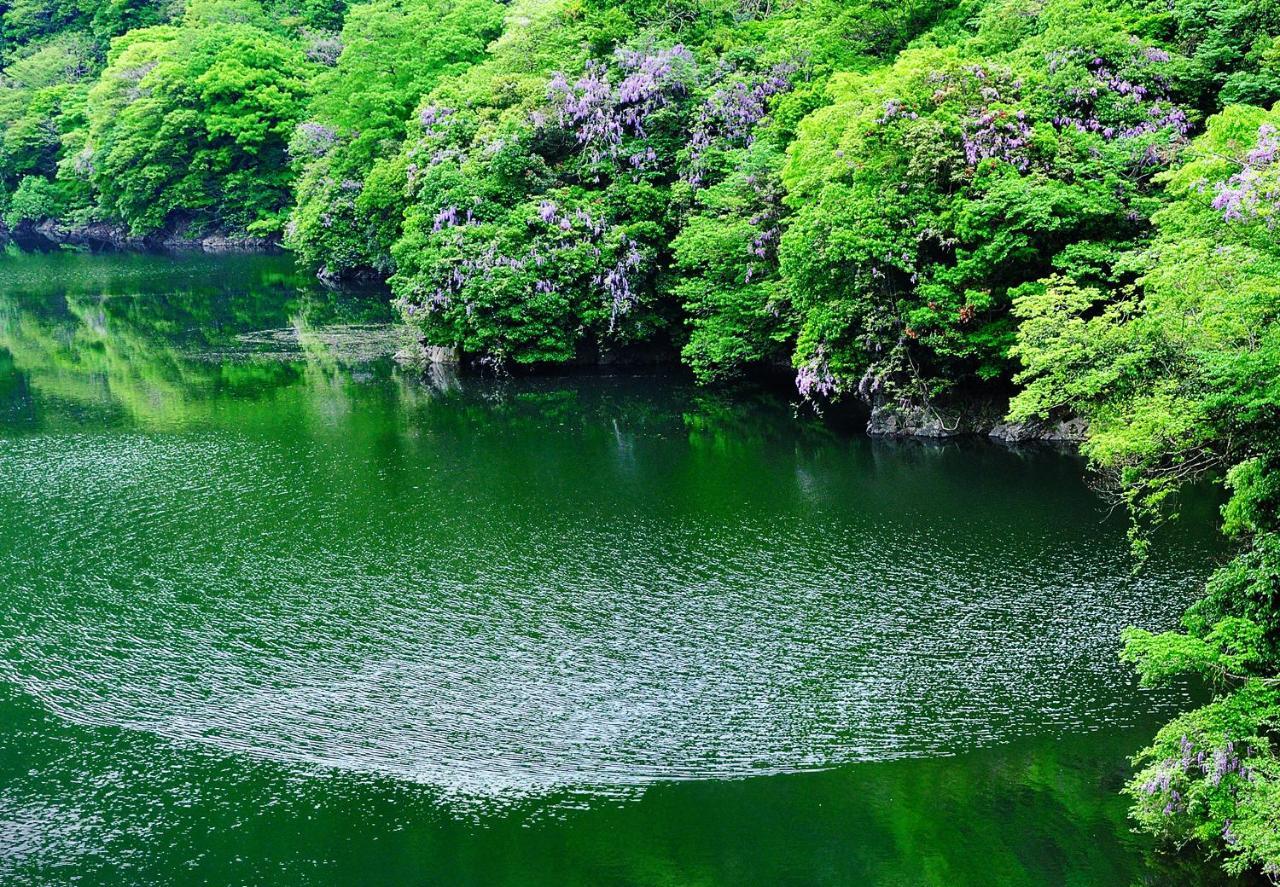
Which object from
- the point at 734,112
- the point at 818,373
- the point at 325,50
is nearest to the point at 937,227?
the point at 818,373

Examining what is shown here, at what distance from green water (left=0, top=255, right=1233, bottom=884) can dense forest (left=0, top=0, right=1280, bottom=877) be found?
1607 mm

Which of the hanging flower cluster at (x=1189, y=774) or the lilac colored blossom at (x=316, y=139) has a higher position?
the lilac colored blossom at (x=316, y=139)

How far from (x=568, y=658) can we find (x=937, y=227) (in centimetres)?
1217

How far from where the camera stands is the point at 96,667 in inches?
610

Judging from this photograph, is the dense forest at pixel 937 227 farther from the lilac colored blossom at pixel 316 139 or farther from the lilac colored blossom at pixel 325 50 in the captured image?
the lilac colored blossom at pixel 325 50

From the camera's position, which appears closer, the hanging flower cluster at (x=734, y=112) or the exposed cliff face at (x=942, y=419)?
the exposed cliff face at (x=942, y=419)

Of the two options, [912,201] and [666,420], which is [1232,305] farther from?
[666,420]

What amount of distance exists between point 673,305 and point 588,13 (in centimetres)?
910

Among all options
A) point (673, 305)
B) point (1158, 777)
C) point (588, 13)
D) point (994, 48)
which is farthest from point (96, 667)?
point (588, 13)

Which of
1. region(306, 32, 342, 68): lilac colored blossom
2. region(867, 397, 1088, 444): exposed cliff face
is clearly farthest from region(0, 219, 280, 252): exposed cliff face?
region(867, 397, 1088, 444): exposed cliff face

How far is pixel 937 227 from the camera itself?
2272 cm

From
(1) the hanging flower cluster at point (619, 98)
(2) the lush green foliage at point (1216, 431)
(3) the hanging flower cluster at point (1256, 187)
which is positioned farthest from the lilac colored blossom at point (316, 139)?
(3) the hanging flower cluster at point (1256, 187)

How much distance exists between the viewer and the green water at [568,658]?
11859mm

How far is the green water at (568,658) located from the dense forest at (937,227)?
5.27ft
